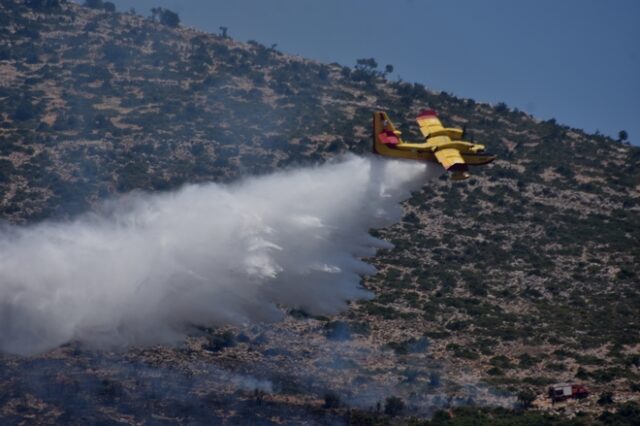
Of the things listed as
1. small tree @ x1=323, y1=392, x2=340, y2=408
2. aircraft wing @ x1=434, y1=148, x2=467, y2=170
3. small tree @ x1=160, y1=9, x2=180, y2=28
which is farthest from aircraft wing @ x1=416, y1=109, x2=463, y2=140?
small tree @ x1=160, y1=9, x2=180, y2=28

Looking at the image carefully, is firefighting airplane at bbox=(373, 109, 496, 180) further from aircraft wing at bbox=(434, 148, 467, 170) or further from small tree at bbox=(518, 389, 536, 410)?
small tree at bbox=(518, 389, 536, 410)

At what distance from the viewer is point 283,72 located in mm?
146125

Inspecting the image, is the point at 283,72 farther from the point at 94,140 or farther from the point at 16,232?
the point at 16,232

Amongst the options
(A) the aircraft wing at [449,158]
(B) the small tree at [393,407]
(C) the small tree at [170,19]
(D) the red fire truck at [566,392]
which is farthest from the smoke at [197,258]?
(C) the small tree at [170,19]

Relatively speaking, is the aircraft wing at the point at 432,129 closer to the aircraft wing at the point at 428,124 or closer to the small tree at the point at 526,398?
the aircraft wing at the point at 428,124

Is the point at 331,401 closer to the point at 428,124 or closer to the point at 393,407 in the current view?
the point at 393,407

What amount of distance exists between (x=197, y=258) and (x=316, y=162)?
35036 mm

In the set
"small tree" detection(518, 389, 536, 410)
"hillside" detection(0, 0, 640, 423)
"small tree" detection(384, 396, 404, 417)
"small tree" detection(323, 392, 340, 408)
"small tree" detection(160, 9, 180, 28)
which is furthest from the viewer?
"small tree" detection(160, 9, 180, 28)

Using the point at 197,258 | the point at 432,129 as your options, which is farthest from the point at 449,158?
the point at 197,258

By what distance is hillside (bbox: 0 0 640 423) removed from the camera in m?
72.1

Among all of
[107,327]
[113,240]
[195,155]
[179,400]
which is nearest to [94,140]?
[195,155]

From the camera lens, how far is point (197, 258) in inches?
3189

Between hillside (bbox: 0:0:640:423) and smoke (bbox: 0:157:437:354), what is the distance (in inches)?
74.5

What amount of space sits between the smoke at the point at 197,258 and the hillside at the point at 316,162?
6.21 ft
